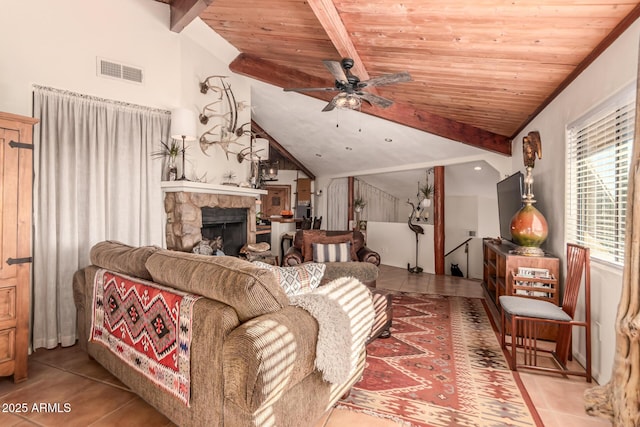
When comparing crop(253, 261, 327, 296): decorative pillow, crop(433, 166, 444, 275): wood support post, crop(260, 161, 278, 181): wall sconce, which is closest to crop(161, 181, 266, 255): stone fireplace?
crop(253, 261, 327, 296): decorative pillow

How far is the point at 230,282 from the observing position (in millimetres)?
1458

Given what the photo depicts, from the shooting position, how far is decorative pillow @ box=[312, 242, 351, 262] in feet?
15.7

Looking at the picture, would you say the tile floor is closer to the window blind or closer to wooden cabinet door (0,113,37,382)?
wooden cabinet door (0,113,37,382)

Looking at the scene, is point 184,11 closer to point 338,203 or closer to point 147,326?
point 147,326

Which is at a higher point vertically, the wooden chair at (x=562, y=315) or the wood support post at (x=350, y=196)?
the wood support post at (x=350, y=196)

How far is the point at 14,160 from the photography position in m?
2.22

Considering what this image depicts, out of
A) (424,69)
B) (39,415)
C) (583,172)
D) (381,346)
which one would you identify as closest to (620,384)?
(381,346)

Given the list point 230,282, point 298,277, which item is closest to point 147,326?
point 230,282

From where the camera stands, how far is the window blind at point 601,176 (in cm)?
220

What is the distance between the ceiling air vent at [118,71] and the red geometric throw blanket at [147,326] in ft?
7.12

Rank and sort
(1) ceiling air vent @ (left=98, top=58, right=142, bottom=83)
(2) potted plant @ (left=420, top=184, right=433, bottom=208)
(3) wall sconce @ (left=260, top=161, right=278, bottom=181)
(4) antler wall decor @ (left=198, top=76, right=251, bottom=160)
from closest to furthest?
(1) ceiling air vent @ (left=98, top=58, right=142, bottom=83) → (4) antler wall decor @ (left=198, top=76, right=251, bottom=160) → (2) potted plant @ (left=420, top=184, right=433, bottom=208) → (3) wall sconce @ (left=260, top=161, right=278, bottom=181)

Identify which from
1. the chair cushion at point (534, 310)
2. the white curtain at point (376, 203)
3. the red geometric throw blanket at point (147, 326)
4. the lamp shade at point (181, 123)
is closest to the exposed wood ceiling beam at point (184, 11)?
the lamp shade at point (181, 123)

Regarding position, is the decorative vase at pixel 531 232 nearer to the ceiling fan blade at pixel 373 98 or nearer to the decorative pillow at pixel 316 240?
the ceiling fan blade at pixel 373 98

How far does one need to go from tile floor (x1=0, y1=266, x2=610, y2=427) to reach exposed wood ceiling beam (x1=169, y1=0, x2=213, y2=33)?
3365 millimetres
